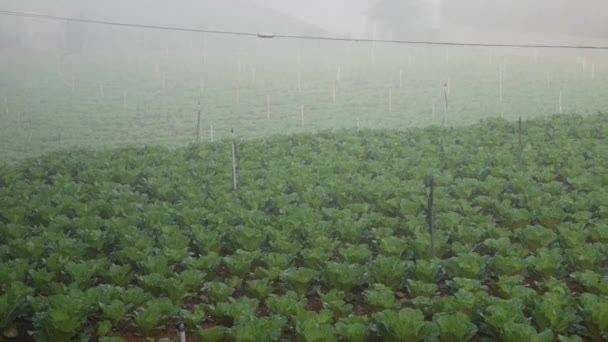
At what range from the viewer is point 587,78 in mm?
34312

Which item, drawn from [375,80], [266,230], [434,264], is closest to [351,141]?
[266,230]

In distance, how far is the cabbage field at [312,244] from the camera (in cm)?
535

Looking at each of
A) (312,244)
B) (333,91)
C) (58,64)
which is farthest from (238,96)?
(312,244)

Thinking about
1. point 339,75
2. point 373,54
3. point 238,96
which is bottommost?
point 238,96

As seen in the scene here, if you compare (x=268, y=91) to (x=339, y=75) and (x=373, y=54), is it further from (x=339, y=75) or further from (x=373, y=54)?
(x=373, y=54)

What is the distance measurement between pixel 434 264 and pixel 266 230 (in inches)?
93.0

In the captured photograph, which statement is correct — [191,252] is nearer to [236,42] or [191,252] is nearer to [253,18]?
[236,42]

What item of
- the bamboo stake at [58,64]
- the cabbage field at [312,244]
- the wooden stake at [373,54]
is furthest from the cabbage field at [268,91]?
the cabbage field at [312,244]

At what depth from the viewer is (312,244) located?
7434 millimetres

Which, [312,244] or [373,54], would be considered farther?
[373,54]

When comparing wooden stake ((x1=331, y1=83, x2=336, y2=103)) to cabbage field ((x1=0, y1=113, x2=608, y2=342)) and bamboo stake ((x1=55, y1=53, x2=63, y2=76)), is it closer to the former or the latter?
cabbage field ((x1=0, y1=113, x2=608, y2=342))

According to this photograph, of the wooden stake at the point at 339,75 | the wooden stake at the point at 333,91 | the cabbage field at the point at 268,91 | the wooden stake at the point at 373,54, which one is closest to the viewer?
the cabbage field at the point at 268,91

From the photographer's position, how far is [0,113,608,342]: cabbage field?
535cm

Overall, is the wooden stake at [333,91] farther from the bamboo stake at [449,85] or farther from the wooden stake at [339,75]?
the bamboo stake at [449,85]
